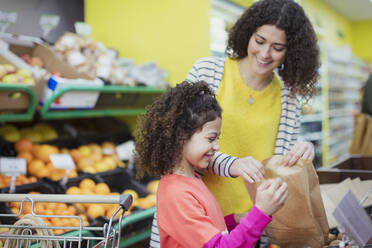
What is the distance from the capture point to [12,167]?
209 centimetres

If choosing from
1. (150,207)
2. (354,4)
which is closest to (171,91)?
(150,207)

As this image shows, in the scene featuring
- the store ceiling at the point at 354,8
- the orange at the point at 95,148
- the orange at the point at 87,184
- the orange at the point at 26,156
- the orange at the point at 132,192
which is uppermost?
the store ceiling at the point at 354,8

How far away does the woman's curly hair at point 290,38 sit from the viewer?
1512mm

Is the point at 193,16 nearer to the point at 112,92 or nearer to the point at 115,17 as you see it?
the point at 115,17

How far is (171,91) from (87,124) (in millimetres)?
2086

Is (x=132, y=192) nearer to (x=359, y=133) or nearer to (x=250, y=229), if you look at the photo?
(x=250, y=229)

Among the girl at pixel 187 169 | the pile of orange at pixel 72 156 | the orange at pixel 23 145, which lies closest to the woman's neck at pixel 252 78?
the girl at pixel 187 169

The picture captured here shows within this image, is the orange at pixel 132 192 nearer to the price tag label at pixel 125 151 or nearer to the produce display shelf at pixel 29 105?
the price tag label at pixel 125 151

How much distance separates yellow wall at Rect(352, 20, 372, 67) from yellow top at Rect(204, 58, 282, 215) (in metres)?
9.11

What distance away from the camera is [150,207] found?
7.56 feet

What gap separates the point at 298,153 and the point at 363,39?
31.3 ft

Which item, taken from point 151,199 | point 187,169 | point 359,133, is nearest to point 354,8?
point 359,133

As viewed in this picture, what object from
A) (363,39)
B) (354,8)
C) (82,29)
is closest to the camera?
(82,29)

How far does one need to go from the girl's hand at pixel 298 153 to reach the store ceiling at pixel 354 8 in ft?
21.9
